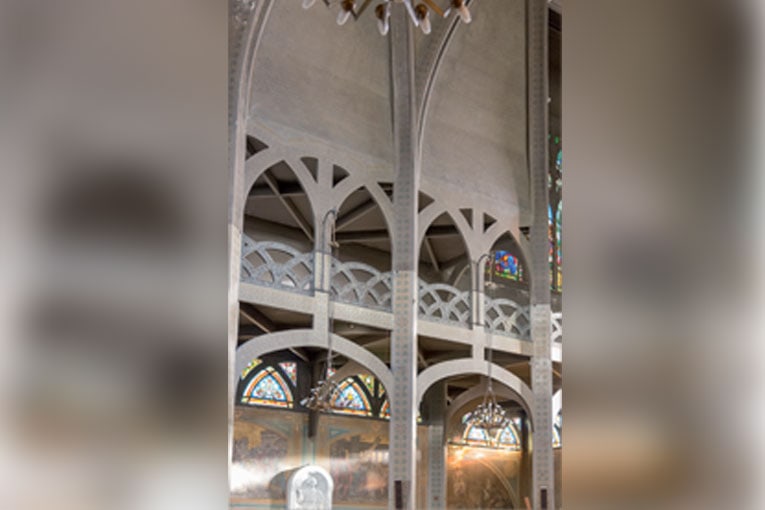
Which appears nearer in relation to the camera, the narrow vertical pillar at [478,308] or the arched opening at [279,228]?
the arched opening at [279,228]

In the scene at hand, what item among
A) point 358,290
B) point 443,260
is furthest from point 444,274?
point 358,290

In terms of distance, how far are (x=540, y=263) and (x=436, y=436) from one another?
6107 mm

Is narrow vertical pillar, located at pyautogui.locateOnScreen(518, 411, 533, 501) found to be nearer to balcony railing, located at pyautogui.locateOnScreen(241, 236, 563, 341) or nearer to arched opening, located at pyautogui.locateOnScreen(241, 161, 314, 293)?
balcony railing, located at pyautogui.locateOnScreen(241, 236, 563, 341)

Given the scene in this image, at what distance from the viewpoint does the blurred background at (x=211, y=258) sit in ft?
1.54

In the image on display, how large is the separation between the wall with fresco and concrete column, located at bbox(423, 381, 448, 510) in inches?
62.4

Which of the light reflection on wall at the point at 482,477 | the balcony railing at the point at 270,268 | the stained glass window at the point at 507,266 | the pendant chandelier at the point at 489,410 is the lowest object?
the light reflection on wall at the point at 482,477

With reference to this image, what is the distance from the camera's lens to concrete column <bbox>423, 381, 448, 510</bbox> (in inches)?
870

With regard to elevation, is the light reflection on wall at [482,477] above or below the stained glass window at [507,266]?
below

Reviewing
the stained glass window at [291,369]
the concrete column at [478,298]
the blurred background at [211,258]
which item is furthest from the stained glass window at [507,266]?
the blurred background at [211,258]

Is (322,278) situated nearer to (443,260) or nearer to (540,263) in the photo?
(540,263)

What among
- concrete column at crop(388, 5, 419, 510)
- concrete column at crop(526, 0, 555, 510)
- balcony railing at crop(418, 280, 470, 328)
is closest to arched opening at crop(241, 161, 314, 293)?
concrete column at crop(388, 5, 419, 510)

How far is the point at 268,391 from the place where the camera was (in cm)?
1936

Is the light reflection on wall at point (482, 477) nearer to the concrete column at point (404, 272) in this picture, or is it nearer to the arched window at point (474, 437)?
the arched window at point (474, 437)

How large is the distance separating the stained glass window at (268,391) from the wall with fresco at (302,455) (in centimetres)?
20
